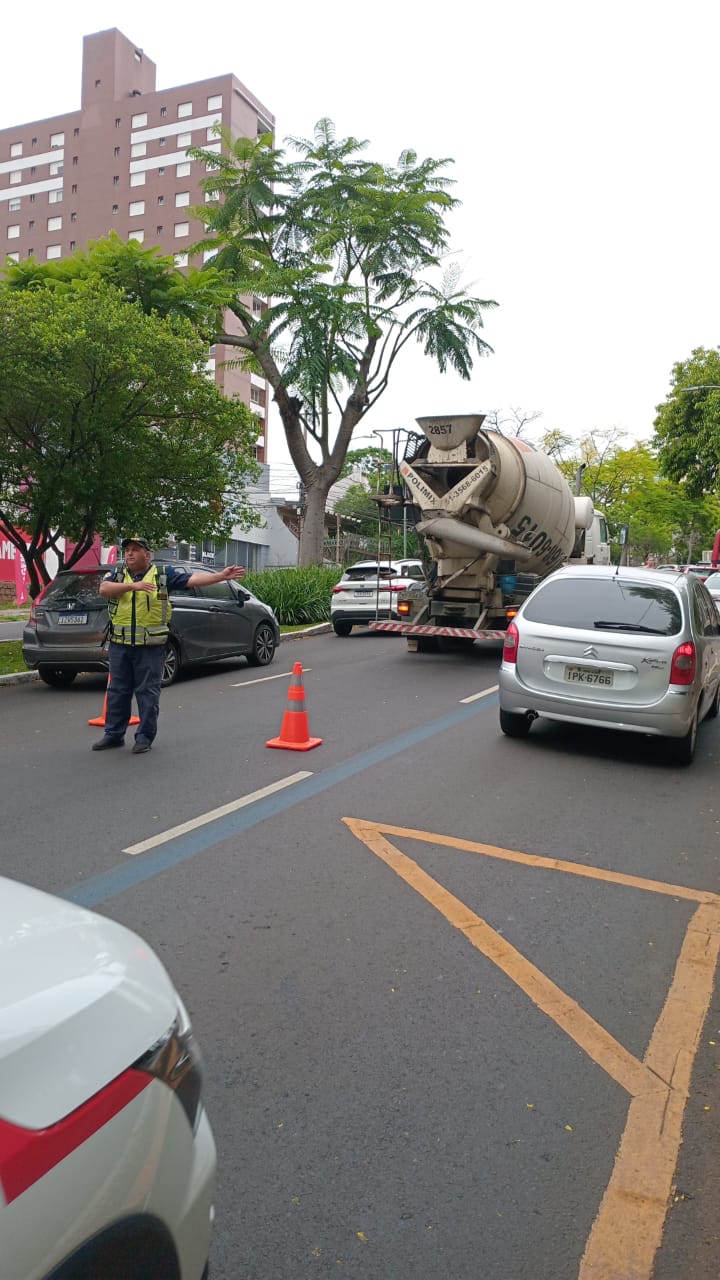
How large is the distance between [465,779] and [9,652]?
10.7 metres

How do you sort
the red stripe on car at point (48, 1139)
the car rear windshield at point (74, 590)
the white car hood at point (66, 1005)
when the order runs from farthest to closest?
the car rear windshield at point (74, 590), the white car hood at point (66, 1005), the red stripe on car at point (48, 1139)

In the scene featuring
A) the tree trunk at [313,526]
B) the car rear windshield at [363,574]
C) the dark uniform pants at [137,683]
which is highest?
the tree trunk at [313,526]

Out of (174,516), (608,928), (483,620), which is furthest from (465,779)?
(174,516)

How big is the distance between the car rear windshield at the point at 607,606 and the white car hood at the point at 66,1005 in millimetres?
6698

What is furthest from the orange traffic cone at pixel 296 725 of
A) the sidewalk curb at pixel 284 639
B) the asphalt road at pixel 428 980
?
the sidewalk curb at pixel 284 639

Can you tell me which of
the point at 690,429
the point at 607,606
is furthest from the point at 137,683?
the point at 690,429

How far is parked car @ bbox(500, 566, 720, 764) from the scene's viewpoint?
765 cm

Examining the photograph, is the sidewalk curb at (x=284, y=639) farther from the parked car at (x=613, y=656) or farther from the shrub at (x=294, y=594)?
the parked car at (x=613, y=656)

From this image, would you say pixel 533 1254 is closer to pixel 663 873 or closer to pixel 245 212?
pixel 663 873

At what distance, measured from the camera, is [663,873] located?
201 inches

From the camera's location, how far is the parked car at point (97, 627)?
11453 mm

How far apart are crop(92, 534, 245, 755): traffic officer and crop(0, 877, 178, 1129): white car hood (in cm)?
599

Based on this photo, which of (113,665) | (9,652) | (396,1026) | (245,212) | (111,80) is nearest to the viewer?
(396,1026)

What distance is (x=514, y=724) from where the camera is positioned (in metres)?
8.62
